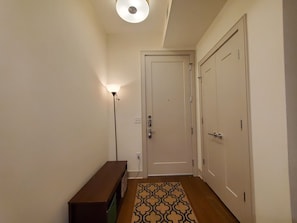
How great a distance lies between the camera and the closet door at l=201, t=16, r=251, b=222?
1698mm

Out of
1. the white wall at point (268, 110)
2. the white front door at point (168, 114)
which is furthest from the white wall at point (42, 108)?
the white wall at point (268, 110)

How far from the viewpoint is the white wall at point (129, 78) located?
3.24 meters

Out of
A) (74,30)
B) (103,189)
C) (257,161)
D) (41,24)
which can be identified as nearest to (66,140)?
(103,189)

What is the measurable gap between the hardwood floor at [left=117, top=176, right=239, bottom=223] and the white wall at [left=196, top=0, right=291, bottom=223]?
1.80 ft

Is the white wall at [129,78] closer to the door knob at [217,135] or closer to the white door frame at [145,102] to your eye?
the white door frame at [145,102]

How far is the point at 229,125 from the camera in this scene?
6.55 feet

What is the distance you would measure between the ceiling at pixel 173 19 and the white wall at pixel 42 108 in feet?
2.13

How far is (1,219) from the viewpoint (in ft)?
2.91

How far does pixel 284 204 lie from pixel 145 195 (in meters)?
1.75

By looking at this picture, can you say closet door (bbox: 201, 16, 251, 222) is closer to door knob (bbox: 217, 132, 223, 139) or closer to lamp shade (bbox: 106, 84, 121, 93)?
door knob (bbox: 217, 132, 223, 139)

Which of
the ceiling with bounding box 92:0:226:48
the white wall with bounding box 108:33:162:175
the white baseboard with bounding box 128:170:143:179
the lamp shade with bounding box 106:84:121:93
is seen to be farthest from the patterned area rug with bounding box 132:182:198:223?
the ceiling with bounding box 92:0:226:48

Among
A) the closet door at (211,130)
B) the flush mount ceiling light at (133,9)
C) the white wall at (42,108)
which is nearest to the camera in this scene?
the white wall at (42,108)

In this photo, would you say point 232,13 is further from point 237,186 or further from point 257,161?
point 237,186

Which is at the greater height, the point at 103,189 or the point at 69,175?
the point at 69,175
